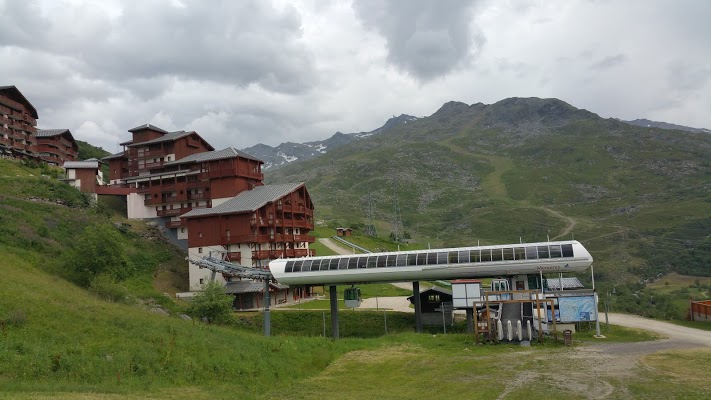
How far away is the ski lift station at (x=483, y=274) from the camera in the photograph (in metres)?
46.4

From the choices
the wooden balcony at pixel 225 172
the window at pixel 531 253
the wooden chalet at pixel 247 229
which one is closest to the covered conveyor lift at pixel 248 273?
the wooden chalet at pixel 247 229

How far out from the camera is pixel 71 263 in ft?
168

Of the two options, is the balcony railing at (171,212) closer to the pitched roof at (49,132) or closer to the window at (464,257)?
the pitched roof at (49,132)

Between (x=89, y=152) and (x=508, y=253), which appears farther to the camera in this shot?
(x=89, y=152)

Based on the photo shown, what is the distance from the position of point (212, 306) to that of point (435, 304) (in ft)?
85.3

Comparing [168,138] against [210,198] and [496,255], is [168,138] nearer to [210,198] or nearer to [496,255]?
[210,198]

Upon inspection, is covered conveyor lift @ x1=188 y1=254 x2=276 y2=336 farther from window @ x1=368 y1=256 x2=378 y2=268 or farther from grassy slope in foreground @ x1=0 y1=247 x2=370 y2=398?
grassy slope in foreground @ x1=0 y1=247 x2=370 y2=398

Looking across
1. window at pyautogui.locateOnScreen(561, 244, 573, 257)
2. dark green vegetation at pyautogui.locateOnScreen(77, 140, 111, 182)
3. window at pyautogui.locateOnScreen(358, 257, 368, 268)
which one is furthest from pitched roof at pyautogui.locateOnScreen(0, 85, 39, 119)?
window at pyautogui.locateOnScreen(561, 244, 573, 257)

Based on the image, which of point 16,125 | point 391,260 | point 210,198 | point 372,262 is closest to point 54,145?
point 16,125

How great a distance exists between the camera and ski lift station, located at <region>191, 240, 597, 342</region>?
4641cm

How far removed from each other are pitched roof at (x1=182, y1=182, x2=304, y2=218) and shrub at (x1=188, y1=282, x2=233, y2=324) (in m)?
24.5

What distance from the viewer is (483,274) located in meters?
52.9

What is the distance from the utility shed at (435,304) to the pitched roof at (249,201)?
29.3 meters

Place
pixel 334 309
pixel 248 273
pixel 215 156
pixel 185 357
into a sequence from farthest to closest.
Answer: pixel 215 156, pixel 248 273, pixel 334 309, pixel 185 357
